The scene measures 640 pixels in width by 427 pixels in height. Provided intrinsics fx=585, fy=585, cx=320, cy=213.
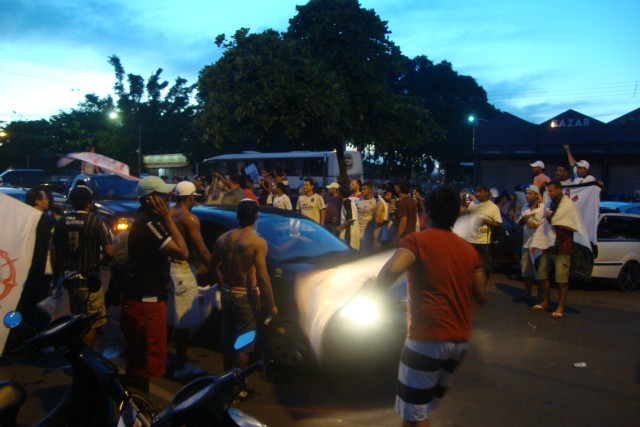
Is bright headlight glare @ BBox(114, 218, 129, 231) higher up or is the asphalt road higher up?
bright headlight glare @ BBox(114, 218, 129, 231)

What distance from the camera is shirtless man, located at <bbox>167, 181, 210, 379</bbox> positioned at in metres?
5.20

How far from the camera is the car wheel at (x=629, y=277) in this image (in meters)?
10.2

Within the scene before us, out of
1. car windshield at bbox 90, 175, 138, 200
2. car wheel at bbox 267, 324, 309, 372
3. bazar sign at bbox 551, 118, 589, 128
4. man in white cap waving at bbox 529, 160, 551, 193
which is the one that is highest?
bazar sign at bbox 551, 118, 589, 128

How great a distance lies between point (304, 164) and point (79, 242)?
29.8m

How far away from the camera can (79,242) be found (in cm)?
502

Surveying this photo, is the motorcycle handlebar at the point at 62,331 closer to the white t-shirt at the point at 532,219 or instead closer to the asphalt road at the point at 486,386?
the asphalt road at the point at 486,386

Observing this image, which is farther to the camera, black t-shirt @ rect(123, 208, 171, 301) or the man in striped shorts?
black t-shirt @ rect(123, 208, 171, 301)

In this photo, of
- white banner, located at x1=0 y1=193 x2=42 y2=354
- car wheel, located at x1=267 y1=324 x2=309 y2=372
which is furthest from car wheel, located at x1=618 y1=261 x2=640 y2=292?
white banner, located at x1=0 y1=193 x2=42 y2=354

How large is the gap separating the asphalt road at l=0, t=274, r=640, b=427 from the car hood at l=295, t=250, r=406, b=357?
1.38 feet

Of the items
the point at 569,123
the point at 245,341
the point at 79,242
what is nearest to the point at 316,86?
the point at 569,123

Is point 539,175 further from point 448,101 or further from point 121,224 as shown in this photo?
point 448,101

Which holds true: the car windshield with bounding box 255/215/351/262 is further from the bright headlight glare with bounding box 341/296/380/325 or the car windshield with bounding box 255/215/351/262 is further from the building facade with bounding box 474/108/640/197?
the building facade with bounding box 474/108/640/197

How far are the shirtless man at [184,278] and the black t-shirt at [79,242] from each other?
2.13 feet

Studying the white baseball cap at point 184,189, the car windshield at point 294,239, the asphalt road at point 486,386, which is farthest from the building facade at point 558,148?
the white baseball cap at point 184,189
